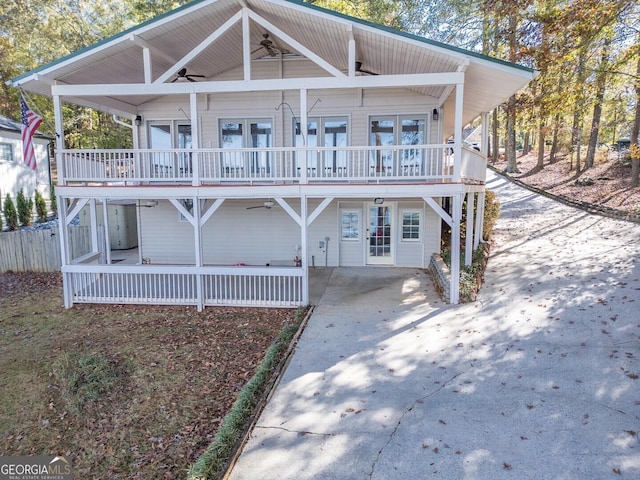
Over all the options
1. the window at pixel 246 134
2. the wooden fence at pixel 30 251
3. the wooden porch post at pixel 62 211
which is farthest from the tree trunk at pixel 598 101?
the wooden fence at pixel 30 251

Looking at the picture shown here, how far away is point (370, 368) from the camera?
639 cm

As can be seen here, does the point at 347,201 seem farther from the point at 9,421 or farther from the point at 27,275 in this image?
the point at 27,275

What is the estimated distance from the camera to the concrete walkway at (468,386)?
4.25 metres

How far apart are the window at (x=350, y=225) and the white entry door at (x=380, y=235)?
393 mm

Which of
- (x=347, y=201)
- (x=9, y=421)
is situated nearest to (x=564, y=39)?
(x=347, y=201)

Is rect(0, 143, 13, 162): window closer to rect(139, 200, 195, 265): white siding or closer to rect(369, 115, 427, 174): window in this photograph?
rect(139, 200, 195, 265): white siding

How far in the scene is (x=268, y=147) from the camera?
11.8 meters

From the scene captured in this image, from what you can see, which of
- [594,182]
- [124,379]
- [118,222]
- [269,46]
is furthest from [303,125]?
[594,182]

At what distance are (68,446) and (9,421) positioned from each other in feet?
4.04

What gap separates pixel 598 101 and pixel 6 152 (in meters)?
27.8

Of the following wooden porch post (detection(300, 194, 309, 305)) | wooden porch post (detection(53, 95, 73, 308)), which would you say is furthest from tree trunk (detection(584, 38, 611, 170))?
wooden porch post (detection(53, 95, 73, 308))

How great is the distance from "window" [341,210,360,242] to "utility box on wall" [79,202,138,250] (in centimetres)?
956

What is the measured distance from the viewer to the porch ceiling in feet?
27.9

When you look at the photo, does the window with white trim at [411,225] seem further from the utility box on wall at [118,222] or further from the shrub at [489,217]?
the utility box on wall at [118,222]
